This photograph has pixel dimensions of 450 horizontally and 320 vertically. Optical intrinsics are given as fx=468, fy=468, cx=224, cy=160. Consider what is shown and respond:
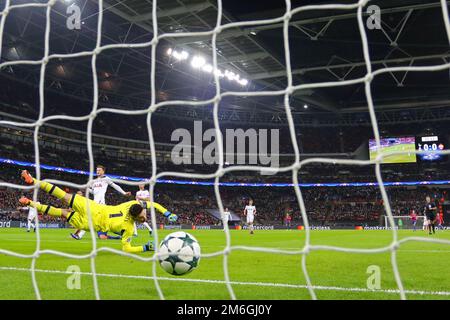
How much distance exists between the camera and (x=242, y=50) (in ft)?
75.7

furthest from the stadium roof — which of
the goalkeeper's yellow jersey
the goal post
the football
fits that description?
the football

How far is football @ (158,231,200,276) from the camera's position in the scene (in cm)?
449

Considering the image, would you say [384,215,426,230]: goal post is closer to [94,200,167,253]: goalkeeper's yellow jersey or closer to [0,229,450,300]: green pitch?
[0,229,450,300]: green pitch

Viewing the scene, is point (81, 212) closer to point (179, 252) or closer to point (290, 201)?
point (179, 252)

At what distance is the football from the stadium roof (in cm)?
1300

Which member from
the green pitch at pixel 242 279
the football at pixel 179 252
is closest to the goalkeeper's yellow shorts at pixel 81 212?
the green pitch at pixel 242 279

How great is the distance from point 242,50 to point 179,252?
64.3ft

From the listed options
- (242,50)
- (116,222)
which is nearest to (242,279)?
(116,222)

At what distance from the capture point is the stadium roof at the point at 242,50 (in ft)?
59.9

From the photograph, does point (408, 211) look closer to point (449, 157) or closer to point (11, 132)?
point (449, 157)

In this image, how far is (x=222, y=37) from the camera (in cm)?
2061

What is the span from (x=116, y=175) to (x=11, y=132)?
345 inches
